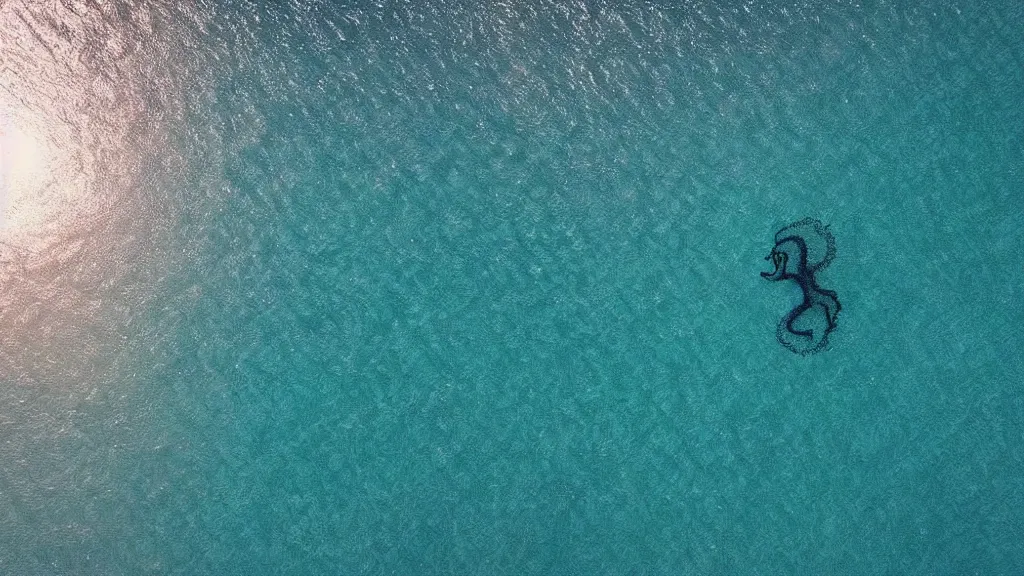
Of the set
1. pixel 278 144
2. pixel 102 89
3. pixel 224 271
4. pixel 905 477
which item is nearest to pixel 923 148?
pixel 905 477

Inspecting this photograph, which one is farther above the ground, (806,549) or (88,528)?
(88,528)

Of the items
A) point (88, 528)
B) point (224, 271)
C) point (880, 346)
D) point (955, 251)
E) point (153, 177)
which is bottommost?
point (88, 528)

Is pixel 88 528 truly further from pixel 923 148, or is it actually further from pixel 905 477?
pixel 923 148

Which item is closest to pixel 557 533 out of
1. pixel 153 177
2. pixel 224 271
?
pixel 224 271
